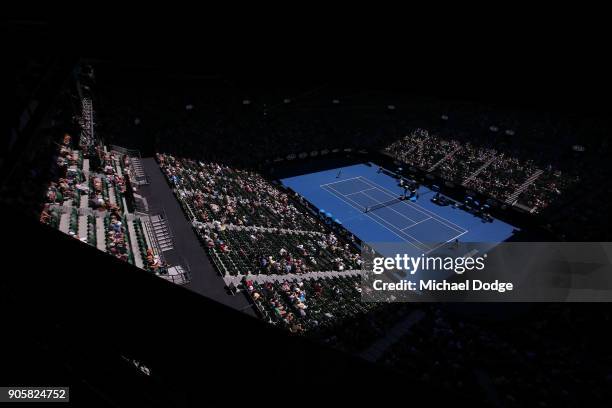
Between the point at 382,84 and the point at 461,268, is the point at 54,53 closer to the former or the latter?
the point at 382,84

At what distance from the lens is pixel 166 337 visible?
5.80ft

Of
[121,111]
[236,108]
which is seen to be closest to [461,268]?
[236,108]

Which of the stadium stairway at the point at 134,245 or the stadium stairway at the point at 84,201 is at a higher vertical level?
the stadium stairway at the point at 84,201

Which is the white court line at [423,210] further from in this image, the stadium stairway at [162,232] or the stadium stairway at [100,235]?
the stadium stairway at [100,235]

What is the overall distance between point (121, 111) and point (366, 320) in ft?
105

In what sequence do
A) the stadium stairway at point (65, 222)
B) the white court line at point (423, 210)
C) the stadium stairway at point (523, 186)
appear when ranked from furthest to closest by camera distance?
the stadium stairway at point (523, 186)
the white court line at point (423, 210)
the stadium stairway at point (65, 222)

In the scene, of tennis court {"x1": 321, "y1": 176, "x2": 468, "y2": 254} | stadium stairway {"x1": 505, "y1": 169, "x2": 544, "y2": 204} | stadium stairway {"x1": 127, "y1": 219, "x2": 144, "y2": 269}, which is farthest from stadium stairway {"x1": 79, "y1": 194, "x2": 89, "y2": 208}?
stadium stairway {"x1": 505, "y1": 169, "x2": 544, "y2": 204}

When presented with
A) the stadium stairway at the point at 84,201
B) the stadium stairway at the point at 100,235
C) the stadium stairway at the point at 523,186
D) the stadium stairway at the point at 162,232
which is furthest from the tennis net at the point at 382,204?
the stadium stairway at the point at 84,201

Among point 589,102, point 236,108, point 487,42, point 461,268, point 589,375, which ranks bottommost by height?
point 461,268

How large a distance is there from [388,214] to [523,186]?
1190 cm

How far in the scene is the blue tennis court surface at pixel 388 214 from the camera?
26609mm

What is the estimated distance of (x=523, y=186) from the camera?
31062 mm

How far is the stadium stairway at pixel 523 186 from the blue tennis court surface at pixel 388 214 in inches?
100

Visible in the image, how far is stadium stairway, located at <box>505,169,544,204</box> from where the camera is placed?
30.4 metres
